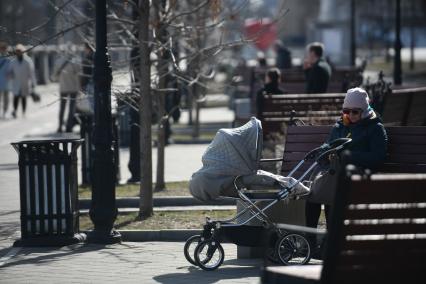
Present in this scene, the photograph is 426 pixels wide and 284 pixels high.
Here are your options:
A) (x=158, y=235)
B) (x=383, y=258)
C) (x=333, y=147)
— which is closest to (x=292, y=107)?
(x=158, y=235)

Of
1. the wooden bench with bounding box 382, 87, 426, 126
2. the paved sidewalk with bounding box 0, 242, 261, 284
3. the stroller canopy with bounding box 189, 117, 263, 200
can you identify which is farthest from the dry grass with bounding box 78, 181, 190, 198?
the stroller canopy with bounding box 189, 117, 263, 200

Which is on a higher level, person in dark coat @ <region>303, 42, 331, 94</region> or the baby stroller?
person in dark coat @ <region>303, 42, 331, 94</region>

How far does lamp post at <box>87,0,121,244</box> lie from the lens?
39.4 feet

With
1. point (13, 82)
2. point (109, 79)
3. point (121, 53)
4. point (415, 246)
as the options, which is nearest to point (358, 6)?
point (13, 82)

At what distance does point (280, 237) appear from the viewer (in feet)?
33.3

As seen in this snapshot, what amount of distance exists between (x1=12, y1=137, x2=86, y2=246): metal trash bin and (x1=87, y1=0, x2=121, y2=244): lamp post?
311mm

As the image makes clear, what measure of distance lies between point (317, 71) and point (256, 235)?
8796 mm

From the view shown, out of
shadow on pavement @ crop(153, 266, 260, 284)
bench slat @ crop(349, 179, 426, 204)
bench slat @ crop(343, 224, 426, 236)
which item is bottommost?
shadow on pavement @ crop(153, 266, 260, 284)

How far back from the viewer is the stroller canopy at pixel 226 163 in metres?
10.3

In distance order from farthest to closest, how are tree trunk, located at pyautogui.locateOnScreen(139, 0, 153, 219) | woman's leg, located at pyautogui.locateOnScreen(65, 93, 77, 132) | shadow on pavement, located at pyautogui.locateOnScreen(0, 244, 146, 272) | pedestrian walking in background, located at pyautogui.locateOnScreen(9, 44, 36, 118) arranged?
1. pedestrian walking in background, located at pyautogui.locateOnScreen(9, 44, 36, 118)
2. woman's leg, located at pyautogui.locateOnScreen(65, 93, 77, 132)
3. tree trunk, located at pyautogui.locateOnScreen(139, 0, 153, 219)
4. shadow on pavement, located at pyautogui.locateOnScreen(0, 244, 146, 272)

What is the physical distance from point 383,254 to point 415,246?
0.74 feet

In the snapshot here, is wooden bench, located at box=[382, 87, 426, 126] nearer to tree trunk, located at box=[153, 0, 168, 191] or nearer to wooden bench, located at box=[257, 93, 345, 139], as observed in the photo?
wooden bench, located at box=[257, 93, 345, 139]

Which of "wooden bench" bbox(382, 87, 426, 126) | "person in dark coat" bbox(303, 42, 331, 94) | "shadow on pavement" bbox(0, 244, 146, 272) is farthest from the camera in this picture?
"person in dark coat" bbox(303, 42, 331, 94)

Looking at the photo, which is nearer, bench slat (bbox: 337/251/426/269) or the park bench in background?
bench slat (bbox: 337/251/426/269)
